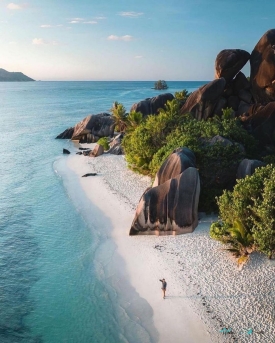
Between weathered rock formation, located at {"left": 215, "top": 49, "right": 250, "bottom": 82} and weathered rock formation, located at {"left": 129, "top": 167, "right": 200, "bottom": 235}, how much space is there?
99.4 feet

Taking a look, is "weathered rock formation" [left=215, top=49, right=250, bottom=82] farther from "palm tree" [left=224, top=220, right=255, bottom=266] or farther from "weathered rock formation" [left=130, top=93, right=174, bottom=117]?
"palm tree" [left=224, top=220, right=255, bottom=266]

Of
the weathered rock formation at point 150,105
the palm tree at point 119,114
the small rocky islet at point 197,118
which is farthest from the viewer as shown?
the palm tree at point 119,114

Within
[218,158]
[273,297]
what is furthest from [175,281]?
[218,158]

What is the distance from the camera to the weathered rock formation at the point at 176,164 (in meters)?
26.3

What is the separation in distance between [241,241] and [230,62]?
3553 cm

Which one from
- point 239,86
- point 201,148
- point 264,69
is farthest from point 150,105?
point 201,148

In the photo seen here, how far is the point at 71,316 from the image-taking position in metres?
18.5

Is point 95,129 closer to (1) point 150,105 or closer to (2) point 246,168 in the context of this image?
(1) point 150,105

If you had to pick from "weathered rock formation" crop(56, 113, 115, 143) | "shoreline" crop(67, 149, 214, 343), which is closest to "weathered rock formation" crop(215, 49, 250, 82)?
"weathered rock formation" crop(56, 113, 115, 143)

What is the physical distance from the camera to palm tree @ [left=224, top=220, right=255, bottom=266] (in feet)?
68.8

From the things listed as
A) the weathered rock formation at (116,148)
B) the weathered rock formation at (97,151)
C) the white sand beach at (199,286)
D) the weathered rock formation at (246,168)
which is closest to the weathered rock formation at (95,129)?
the weathered rock formation at (116,148)

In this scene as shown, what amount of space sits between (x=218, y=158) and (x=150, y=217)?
726 cm

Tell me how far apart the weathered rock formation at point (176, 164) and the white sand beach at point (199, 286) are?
3793mm

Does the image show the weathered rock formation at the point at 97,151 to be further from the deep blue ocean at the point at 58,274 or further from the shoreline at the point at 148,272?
the shoreline at the point at 148,272
